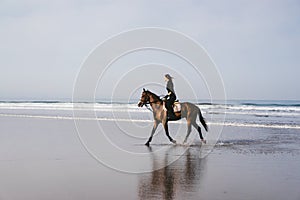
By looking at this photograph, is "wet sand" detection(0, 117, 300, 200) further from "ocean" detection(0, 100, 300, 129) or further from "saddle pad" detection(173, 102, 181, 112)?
"ocean" detection(0, 100, 300, 129)

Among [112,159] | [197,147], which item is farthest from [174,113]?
[112,159]

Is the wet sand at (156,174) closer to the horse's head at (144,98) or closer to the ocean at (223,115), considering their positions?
the horse's head at (144,98)

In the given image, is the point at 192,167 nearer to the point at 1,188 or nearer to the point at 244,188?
the point at 244,188

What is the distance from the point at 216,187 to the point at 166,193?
1.13m

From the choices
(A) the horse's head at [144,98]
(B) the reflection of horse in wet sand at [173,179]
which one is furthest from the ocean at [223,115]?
(B) the reflection of horse in wet sand at [173,179]

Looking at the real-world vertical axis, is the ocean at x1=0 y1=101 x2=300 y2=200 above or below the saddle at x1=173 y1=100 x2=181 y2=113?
below

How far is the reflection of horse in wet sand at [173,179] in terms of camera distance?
6496mm

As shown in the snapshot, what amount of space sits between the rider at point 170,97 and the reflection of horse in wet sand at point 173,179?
327cm

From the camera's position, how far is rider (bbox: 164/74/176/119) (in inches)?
530

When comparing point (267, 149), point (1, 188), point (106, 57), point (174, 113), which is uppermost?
point (106, 57)

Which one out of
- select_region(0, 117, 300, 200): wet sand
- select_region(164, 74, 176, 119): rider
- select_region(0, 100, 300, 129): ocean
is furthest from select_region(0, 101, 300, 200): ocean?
select_region(0, 100, 300, 129): ocean

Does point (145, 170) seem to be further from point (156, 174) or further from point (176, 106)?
point (176, 106)

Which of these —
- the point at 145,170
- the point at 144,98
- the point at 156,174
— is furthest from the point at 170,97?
the point at 156,174

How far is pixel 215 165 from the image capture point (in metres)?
9.62
